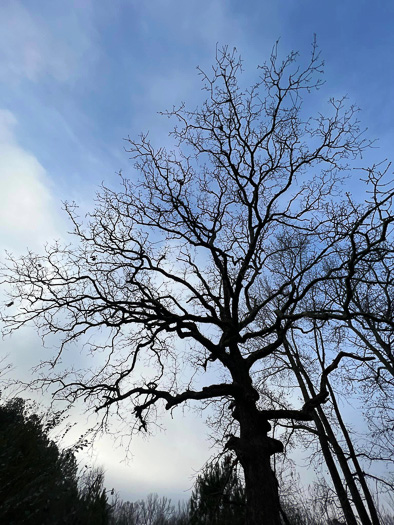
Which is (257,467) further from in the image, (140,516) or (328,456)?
(140,516)

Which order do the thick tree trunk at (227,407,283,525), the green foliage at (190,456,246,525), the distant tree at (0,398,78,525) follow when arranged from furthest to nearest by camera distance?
the green foliage at (190,456,246,525) < the thick tree trunk at (227,407,283,525) < the distant tree at (0,398,78,525)

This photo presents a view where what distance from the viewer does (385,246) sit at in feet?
21.7

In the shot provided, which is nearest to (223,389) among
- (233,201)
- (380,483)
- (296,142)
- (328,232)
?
(328,232)

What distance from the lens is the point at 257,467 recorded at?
18.0 ft

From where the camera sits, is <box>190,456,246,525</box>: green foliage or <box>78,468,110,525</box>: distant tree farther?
<box>190,456,246,525</box>: green foliage

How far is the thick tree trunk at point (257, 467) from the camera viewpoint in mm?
5008

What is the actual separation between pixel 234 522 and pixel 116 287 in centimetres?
897

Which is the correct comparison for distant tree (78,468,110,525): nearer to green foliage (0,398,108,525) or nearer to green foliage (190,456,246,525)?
green foliage (0,398,108,525)

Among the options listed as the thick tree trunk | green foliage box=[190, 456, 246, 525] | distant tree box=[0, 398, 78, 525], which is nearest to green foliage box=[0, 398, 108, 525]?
distant tree box=[0, 398, 78, 525]

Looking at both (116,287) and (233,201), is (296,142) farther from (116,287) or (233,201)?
(116,287)

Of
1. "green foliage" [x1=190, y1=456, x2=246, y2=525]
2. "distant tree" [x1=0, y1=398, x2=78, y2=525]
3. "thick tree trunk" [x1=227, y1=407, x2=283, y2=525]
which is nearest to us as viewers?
"distant tree" [x1=0, y1=398, x2=78, y2=525]

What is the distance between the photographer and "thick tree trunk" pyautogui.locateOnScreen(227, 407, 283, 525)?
5.01 meters

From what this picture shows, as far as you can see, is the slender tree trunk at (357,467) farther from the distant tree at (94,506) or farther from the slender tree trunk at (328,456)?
the distant tree at (94,506)

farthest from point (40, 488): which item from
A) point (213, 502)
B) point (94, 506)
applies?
point (213, 502)
